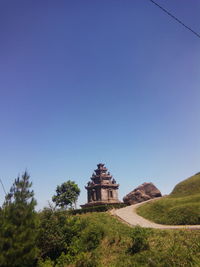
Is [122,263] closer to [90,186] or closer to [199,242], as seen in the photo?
[199,242]

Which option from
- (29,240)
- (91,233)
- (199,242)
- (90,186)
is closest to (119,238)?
(91,233)

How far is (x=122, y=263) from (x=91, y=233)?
5.67m

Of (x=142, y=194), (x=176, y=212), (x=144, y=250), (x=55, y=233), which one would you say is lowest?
(x=144, y=250)

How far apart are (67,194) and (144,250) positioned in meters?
41.8

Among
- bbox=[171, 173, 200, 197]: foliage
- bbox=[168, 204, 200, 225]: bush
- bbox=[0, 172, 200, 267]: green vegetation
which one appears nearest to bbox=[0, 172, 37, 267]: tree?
bbox=[0, 172, 200, 267]: green vegetation

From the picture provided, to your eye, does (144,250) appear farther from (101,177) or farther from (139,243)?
(101,177)

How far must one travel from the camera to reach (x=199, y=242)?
13.4 meters

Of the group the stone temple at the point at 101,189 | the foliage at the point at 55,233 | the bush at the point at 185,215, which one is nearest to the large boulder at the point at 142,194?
the stone temple at the point at 101,189

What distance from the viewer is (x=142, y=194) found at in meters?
48.8

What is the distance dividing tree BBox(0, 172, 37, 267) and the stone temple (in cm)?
3786

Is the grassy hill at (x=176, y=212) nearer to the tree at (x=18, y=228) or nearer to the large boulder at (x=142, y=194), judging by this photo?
the large boulder at (x=142, y=194)

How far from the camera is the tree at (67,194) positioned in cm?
5297

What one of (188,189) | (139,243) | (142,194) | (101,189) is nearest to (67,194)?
(101,189)

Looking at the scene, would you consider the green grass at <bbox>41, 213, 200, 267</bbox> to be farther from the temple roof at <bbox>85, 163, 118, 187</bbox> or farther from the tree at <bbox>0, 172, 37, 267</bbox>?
the temple roof at <bbox>85, 163, 118, 187</bbox>
